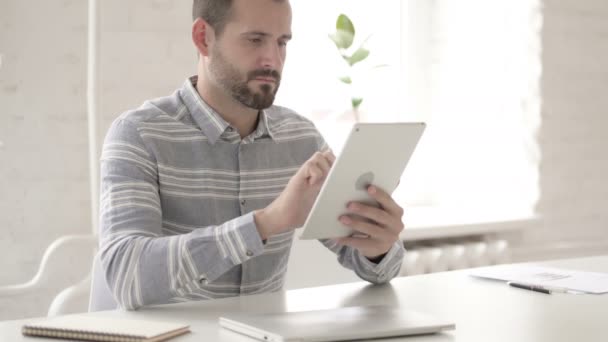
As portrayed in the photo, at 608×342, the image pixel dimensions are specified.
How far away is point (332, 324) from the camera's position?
135cm

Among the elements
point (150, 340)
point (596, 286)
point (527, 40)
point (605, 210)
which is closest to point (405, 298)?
point (596, 286)

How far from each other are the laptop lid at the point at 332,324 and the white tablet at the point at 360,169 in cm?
18

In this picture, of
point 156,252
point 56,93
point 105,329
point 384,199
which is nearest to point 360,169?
point 384,199

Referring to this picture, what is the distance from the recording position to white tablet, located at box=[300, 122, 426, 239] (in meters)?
1.48

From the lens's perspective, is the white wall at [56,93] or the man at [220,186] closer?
the man at [220,186]

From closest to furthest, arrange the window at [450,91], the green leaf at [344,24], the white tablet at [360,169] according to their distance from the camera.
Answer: the white tablet at [360,169], the green leaf at [344,24], the window at [450,91]

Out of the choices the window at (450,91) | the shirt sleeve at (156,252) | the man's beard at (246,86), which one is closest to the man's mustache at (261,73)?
the man's beard at (246,86)

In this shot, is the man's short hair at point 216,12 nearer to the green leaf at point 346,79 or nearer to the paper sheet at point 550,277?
the paper sheet at point 550,277

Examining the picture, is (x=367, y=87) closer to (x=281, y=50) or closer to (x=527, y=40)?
(x=527, y=40)

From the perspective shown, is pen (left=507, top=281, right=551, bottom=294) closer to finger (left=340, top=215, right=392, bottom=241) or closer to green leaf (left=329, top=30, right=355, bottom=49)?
finger (left=340, top=215, right=392, bottom=241)

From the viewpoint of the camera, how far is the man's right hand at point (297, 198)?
1.57 meters

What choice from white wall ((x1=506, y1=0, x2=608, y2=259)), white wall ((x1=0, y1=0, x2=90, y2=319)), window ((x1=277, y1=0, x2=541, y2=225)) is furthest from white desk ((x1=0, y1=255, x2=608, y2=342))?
white wall ((x1=506, y1=0, x2=608, y2=259))

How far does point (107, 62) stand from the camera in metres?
2.68

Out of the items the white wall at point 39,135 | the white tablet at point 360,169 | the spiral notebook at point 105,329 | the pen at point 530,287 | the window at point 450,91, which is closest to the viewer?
the spiral notebook at point 105,329
